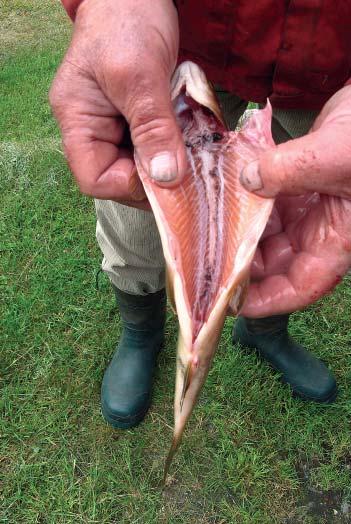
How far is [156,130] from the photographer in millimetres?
→ 1514

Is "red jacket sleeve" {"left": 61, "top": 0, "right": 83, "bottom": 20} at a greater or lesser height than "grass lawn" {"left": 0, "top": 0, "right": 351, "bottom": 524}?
greater

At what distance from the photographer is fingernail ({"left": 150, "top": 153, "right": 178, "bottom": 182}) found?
1.53 m

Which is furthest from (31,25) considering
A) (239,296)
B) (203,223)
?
(239,296)

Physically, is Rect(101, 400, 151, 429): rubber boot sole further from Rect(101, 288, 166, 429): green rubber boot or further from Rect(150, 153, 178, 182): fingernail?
Rect(150, 153, 178, 182): fingernail

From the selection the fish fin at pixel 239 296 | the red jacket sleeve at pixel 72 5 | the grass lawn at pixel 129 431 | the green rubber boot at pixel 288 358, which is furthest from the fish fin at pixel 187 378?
the green rubber boot at pixel 288 358

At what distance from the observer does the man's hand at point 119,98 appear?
1.51m

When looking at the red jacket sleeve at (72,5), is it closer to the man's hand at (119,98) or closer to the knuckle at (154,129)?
the man's hand at (119,98)

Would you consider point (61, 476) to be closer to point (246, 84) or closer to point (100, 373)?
point (100, 373)

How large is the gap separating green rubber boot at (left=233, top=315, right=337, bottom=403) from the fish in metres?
1.27

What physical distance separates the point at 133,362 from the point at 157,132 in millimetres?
1573

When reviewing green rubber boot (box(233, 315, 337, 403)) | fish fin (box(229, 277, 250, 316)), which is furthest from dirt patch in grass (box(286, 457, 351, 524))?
fish fin (box(229, 277, 250, 316))

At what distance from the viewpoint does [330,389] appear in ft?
9.43

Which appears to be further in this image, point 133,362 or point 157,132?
point 133,362

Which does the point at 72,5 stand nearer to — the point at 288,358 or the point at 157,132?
the point at 157,132
